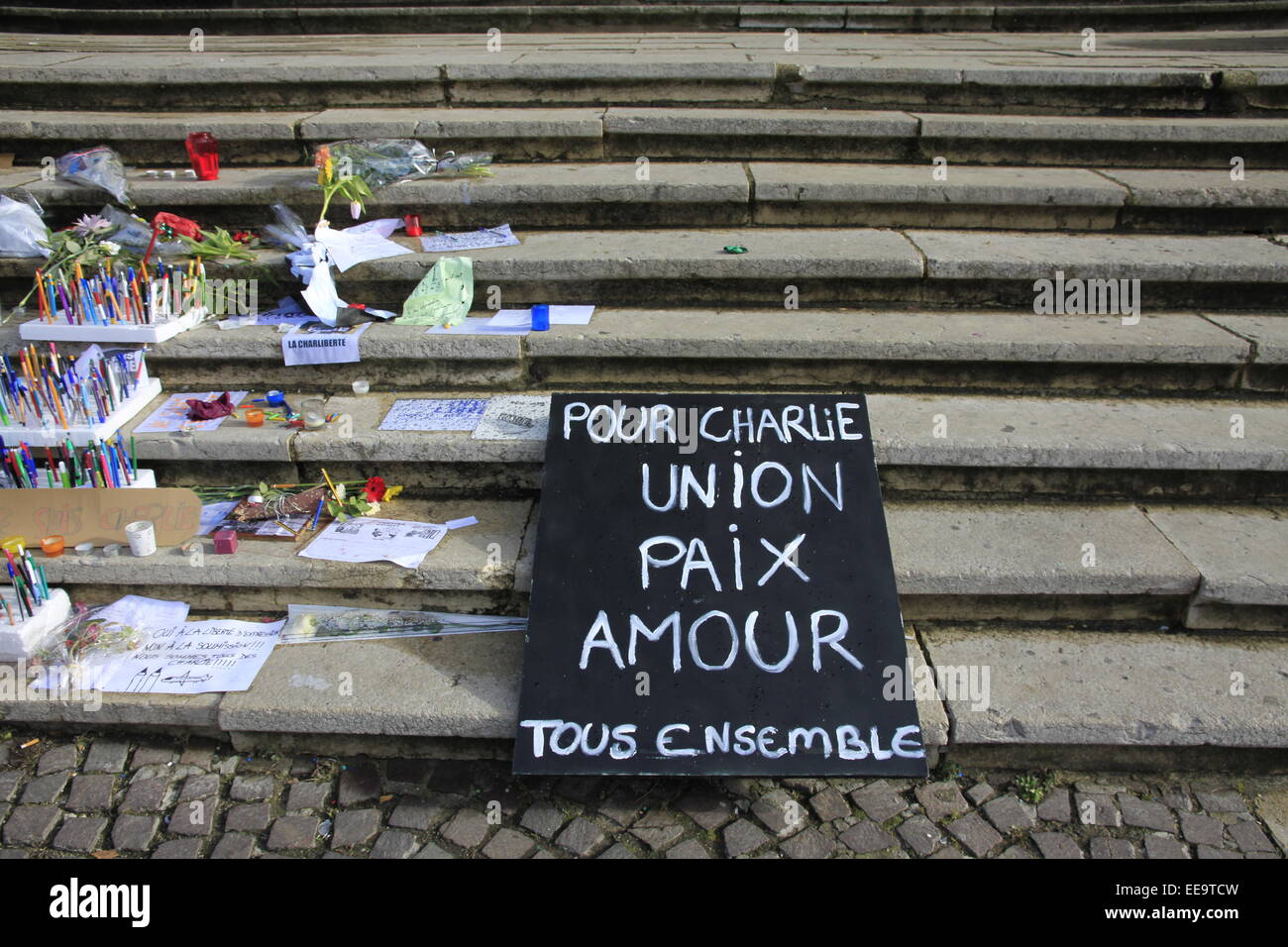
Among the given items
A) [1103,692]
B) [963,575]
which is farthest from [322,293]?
[1103,692]

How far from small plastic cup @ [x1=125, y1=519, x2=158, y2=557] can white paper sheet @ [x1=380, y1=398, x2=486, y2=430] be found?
890mm

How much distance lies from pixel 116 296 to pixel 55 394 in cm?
57

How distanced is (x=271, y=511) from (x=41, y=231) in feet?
6.90

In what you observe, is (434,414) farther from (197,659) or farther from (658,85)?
(658,85)

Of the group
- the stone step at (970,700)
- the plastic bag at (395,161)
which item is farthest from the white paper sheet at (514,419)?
the plastic bag at (395,161)

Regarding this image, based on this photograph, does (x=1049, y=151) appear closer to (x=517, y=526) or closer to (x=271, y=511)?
(x=517, y=526)

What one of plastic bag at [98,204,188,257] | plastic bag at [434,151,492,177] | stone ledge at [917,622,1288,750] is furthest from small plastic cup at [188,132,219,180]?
stone ledge at [917,622,1288,750]

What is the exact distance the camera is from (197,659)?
2.85 meters

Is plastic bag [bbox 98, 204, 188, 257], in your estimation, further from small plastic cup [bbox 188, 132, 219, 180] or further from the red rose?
the red rose

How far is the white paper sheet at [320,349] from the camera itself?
355 centimetres

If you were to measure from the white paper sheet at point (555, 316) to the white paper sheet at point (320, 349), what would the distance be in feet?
1.96

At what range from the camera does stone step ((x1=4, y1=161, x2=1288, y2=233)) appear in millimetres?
4188
